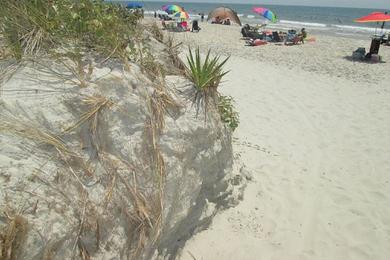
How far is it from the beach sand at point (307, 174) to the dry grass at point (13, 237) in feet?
5.48

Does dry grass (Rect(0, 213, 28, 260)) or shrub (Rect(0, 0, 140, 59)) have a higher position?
shrub (Rect(0, 0, 140, 59))

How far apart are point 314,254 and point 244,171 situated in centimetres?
139

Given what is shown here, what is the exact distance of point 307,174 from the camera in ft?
16.5

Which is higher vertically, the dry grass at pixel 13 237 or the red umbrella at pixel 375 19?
the red umbrella at pixel 375 19

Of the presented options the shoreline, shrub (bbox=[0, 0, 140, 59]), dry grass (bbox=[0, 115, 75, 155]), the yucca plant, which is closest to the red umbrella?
the shoreline

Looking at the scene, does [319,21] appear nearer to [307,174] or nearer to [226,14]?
[226,14]

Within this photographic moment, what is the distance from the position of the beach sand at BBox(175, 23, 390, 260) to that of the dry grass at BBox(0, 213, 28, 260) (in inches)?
65.8

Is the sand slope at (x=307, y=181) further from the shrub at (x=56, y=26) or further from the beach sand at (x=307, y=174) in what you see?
the shrub at (x=56, y=26)

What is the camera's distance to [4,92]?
93.0 inches

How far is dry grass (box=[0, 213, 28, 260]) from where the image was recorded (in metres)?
1.81

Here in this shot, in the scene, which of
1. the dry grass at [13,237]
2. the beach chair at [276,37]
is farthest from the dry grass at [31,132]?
the beach chair at [276,37]

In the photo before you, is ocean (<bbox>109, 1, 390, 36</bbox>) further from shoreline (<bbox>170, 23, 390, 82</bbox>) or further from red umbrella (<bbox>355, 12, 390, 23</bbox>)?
red umbrella (<bbox>355, 12, 390, 23</bbox>)

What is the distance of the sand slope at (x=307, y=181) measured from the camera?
141 inches

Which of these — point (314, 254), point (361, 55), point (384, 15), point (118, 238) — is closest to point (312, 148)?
point (314, 254)
